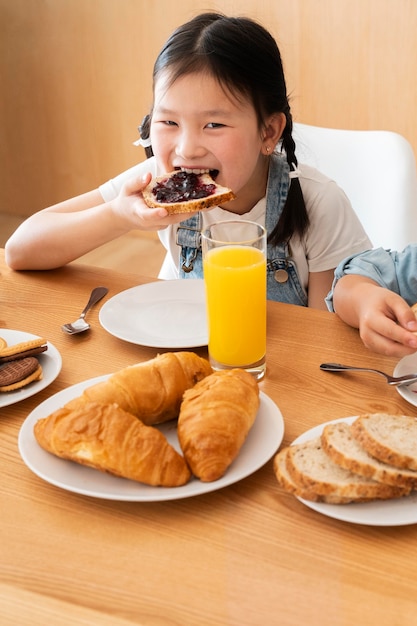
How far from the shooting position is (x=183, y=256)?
5.49 feet

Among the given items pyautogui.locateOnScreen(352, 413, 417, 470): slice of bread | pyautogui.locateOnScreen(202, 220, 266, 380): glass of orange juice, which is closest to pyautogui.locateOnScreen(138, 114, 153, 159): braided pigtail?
pyautogui.locateOnScreen(202, 220, 266, 380): glass of orange juice

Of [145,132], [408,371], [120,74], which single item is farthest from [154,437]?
[120,74]

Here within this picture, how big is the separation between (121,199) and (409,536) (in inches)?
33.6

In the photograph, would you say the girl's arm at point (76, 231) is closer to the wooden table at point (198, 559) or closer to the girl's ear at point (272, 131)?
the girl's ear at point (272, 131)

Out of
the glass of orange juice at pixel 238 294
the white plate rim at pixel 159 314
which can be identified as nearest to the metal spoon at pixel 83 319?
the white plate rim at pixel 159 314

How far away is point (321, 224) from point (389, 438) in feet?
2.99

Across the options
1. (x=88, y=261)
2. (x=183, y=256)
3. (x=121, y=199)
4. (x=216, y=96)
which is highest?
(x=216, y=96)

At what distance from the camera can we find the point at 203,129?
4.65ft

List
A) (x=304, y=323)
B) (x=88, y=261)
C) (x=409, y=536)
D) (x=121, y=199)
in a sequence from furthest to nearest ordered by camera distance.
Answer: (x=88, y=261) → (x=121, y=199) → (x=304, y=323) → (x=409, y=536)

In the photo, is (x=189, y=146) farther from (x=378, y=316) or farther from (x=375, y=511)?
(x=375, y=511)

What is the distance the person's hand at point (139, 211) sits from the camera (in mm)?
1296

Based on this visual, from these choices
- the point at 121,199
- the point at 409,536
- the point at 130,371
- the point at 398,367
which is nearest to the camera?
the point at 409,536

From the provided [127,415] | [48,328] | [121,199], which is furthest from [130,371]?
[121,199]

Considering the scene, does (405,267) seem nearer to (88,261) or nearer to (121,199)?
(121,199)
